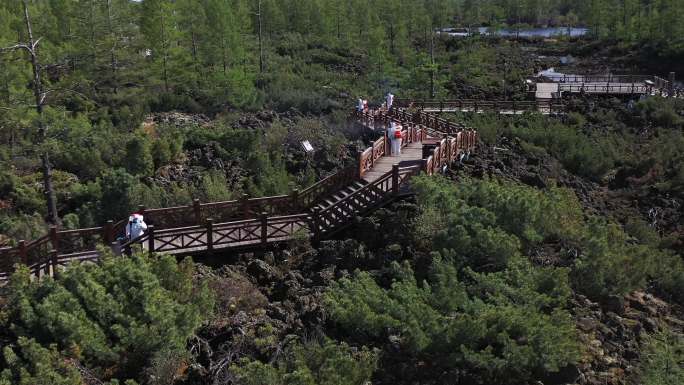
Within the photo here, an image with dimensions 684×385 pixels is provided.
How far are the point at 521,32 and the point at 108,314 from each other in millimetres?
81521

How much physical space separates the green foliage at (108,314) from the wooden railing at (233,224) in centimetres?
176

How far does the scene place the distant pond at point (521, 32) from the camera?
77.9 m

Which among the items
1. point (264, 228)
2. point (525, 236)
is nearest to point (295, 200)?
point (264, 228)

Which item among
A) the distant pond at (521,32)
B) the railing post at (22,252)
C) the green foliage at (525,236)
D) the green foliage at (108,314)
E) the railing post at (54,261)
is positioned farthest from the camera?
the distant pond at (521,32)

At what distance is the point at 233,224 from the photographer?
16.2 m

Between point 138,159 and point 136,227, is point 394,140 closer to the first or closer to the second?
point 136,227

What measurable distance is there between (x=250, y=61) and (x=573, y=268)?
38.7 m

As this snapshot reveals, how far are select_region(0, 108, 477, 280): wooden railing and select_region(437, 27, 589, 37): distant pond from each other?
60742 mm

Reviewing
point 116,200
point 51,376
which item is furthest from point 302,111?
point 51,376

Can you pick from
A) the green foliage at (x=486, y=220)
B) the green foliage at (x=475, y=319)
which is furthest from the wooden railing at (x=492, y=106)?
the green foliage at (x=475, y=319)

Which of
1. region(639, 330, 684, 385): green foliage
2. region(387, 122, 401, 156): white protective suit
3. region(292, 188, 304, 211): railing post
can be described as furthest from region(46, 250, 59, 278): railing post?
region(639, 330, 684, 385): green foliage

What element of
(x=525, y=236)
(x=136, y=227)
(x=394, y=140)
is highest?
(x=394, y=140)

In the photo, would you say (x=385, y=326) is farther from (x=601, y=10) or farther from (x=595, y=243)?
(x=601, y=10)

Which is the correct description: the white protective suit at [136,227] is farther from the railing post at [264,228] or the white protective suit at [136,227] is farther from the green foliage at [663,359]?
the green foliage at [663,359]
